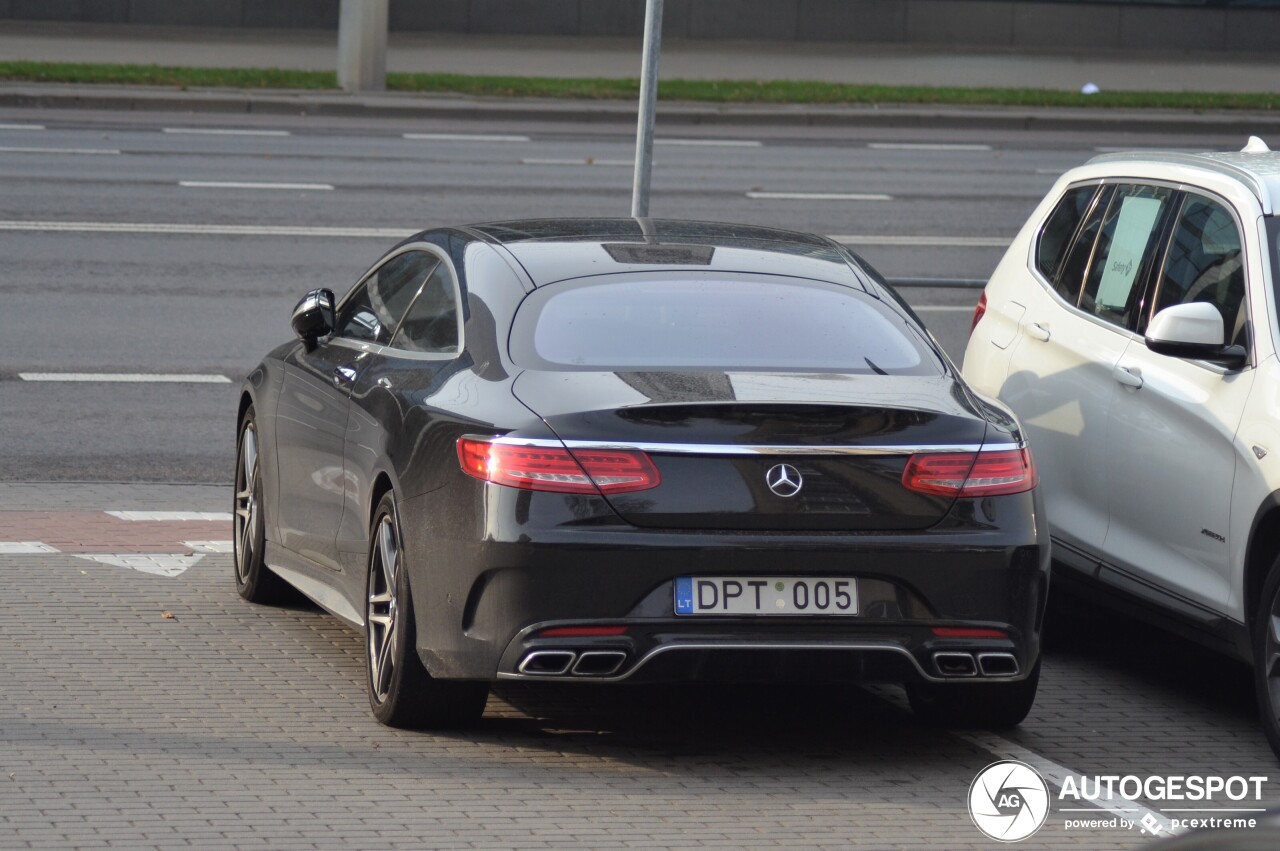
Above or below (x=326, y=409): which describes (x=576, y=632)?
below

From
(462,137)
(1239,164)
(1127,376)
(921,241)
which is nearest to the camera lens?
(1127,376)

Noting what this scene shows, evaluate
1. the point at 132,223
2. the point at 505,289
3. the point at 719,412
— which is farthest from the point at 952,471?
the point at 132,223

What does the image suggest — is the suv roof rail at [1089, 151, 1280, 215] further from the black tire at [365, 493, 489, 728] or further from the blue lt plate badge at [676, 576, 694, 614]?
the black tire at [365, 493, 489, 728]

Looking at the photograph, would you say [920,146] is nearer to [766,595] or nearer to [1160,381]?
[1160,381]

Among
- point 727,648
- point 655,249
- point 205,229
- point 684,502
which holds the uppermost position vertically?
point 655,249

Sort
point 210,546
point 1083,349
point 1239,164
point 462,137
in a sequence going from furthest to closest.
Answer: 1. point 462,137
2. point 210,546
3. point 1083,349
4. point 1239,164

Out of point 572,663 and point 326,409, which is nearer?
point 572,663

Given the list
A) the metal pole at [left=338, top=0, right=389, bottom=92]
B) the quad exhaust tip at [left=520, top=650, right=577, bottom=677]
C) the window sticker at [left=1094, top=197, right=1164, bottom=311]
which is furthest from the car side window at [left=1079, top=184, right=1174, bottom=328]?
the metal pole at [left=338, top=0, right=389, bottom=92]

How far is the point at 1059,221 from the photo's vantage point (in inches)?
304

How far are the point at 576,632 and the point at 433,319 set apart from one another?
1.39 metres

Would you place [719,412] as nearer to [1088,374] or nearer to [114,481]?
[1088,374]

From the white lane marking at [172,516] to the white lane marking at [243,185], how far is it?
36.4 feet

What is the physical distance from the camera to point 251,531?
7613mm

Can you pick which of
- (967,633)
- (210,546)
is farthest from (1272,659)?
(210,546)
